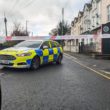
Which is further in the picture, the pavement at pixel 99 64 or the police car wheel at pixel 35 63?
the pavement at pixel 99 64

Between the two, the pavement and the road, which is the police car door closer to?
the pavement

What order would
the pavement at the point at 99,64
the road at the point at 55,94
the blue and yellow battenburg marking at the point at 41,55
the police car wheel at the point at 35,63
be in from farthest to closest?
1. the pavement at the point at 99,64
2. the police car wheel at the point at 35,63
3. the blue and yellow battenburg marking at the point at 41,55
4. the road at the point at 55,94

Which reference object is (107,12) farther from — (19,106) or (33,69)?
(19,106)

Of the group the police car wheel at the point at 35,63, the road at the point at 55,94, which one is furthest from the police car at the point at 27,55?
the road at the point at 55,94

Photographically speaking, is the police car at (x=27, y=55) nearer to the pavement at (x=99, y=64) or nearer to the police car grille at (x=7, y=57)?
the police car grille at (x=7, y=57)

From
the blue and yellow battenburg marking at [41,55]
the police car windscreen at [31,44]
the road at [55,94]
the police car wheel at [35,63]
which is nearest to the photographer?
the road at [55,94]

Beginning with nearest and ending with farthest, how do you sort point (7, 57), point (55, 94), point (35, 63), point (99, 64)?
point (55, 94)
point (7, 57)
point (35, 63)
point (99, 64)

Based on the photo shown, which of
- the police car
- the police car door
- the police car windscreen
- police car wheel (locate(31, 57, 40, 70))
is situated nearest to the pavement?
the police car door

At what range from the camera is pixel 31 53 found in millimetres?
14055

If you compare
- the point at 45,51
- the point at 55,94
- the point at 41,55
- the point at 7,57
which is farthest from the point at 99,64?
the point at 55,94

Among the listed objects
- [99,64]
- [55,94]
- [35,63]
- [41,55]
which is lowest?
[99,64]

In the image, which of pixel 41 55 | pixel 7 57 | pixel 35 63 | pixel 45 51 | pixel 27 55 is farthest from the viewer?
pixel 45 51

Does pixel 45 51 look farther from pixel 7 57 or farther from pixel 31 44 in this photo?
pixel 7 57

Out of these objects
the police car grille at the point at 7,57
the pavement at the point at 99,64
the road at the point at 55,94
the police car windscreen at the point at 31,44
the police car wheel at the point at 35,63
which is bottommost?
the pavement at the point at 99,64
